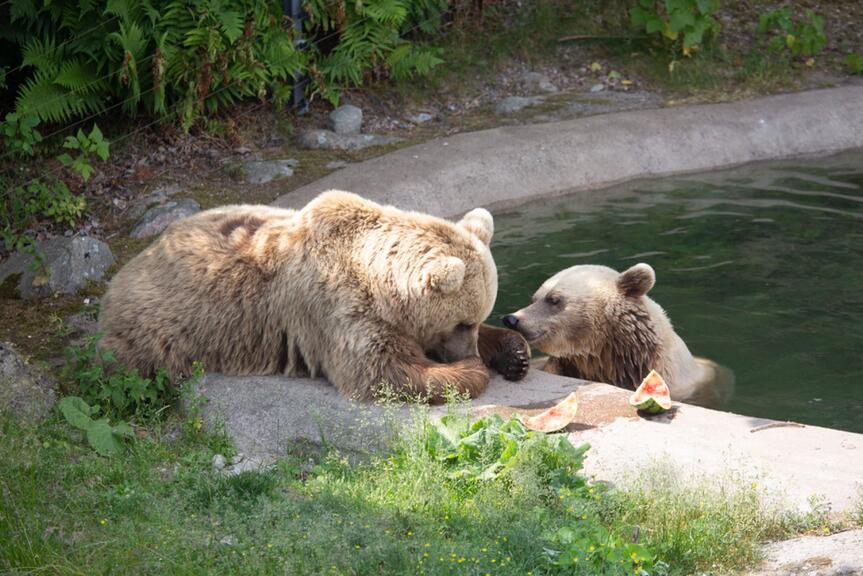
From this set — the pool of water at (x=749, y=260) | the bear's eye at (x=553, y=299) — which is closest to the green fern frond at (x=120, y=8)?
the pool of water at (x=749, y=260)

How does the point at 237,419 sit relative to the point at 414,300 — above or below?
below

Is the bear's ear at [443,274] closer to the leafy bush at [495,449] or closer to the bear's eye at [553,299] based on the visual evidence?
the leafy bush at [495,449]

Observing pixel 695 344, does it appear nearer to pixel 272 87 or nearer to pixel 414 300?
pixel 414 300

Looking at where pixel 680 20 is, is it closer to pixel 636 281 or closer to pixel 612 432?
pixel 636 281

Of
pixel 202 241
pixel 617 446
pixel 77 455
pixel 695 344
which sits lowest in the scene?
pixel 695 344

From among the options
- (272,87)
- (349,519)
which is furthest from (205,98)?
(349,519)

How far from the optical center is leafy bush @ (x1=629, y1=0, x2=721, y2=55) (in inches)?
458

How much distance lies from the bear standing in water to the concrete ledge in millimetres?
2797

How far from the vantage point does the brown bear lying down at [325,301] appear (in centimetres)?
545

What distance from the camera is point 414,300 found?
544cm

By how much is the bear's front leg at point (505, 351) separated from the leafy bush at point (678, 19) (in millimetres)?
6548

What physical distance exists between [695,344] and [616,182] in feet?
10.1

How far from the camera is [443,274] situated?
526 cm

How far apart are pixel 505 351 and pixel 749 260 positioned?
3.18 m
